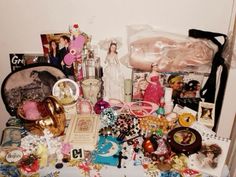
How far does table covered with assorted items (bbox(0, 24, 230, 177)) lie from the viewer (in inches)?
45.9

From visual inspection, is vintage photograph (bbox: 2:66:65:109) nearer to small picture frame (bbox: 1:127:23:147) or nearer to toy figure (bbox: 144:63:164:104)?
small picture frame (bbox: 1:127:23:147)

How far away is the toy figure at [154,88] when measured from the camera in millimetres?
1352

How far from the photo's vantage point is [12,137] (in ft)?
4.22

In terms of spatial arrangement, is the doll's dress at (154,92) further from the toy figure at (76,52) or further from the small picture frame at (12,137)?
the small picture frame at (12,137)

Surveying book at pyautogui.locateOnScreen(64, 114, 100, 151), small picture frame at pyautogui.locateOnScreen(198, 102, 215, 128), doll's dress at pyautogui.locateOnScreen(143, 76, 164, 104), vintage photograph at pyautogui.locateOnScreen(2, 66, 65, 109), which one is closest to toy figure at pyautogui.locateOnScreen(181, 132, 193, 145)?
small picture frame at pyautogui.locateOnScreen(198, 102, 215, 128)

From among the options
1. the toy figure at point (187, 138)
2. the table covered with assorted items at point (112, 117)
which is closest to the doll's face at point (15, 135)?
the table covered with assorted items at point (112, 117)

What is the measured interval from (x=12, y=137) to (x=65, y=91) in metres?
0.30

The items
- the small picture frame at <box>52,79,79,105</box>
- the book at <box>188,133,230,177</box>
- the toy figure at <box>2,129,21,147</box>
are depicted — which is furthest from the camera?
the small picture frame at <box>52,79,79,105</box>

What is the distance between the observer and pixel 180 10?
132 cm

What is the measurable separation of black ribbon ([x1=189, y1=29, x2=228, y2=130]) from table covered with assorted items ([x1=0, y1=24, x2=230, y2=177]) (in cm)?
3

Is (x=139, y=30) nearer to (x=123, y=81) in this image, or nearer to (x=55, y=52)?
(x=123, y=81)

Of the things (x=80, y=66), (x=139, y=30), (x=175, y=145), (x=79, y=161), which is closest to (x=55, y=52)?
(x=80, y=66)

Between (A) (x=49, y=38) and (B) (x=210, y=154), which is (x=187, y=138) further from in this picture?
(A) (x=49, y=38)

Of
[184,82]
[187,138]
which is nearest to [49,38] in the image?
[184,82]
